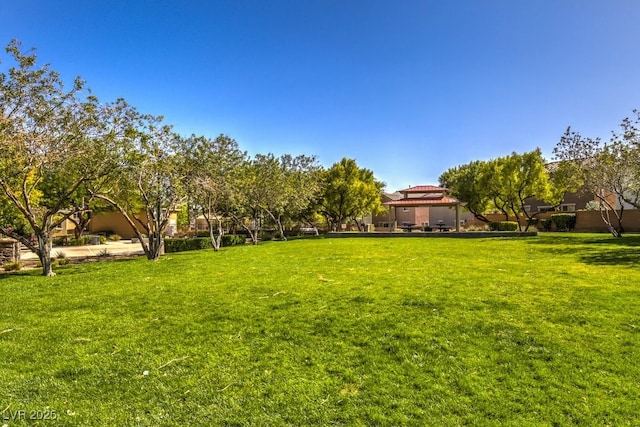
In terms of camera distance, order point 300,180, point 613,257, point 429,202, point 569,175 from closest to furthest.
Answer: point 613,257, point 569,175, point 300,180, point 429,202

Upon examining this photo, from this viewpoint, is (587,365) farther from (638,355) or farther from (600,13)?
(600,13)

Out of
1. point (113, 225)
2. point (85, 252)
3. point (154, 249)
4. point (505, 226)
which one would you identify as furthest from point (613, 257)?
point (113, 225)

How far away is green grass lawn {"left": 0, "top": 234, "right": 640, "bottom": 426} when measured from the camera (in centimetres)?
324

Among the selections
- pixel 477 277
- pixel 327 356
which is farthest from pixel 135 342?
pixel 477 277

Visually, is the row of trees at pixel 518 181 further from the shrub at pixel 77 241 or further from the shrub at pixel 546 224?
the shrub at pixel 77 241

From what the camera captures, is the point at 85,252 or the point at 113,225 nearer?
the point at 85,252

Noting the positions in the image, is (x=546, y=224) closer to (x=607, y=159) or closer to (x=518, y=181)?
(x=518, y=181)

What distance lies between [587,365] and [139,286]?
816 centimetres

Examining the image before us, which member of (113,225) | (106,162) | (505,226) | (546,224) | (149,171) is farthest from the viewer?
(113,225)

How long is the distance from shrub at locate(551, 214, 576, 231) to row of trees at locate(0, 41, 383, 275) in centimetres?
1929

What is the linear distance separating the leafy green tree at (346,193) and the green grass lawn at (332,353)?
2153cm

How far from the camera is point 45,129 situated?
32.1ft

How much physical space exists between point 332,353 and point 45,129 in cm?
965

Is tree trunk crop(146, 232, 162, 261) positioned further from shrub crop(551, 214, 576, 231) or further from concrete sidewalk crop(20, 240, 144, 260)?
shrub crop(551, 214, 576, 231)
